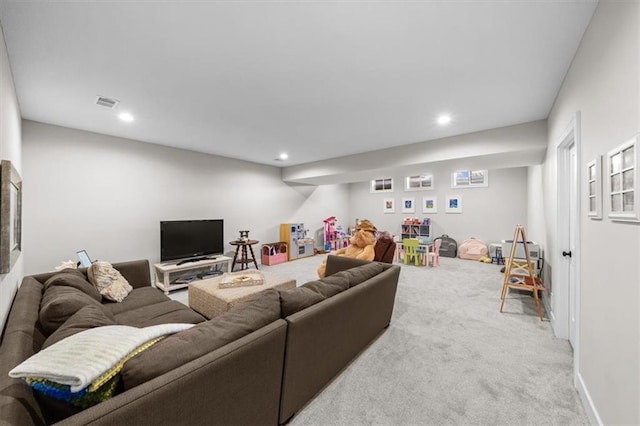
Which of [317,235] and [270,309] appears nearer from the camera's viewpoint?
[270,309]

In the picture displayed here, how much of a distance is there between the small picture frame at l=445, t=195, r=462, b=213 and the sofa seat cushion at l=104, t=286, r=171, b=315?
716 centimetres

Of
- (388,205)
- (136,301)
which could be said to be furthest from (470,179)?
(136,301)

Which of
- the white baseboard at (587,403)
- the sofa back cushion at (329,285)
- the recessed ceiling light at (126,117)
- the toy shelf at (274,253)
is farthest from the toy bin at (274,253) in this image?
the white baseboard at (587,403)

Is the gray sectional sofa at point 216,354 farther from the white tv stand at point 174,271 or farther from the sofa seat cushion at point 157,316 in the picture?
the white tv stand at point 174,271

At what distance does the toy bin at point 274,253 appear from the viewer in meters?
6.12

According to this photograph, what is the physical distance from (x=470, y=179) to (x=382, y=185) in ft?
8.59

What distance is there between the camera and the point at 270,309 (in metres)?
1.49

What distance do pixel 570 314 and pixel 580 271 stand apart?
0.96 metres

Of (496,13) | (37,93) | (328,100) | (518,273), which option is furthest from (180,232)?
(518,273)

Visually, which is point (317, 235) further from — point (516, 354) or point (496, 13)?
point (496, 13)

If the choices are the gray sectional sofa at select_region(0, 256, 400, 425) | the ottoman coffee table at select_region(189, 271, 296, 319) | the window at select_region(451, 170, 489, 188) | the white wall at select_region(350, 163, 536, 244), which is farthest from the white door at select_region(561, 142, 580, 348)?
the window at select_region(451, 170, 489, 188)

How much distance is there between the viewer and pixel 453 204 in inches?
285

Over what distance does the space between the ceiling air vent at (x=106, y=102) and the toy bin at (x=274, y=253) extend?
13.2 ft

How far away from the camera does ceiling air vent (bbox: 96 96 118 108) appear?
2.65 meters
